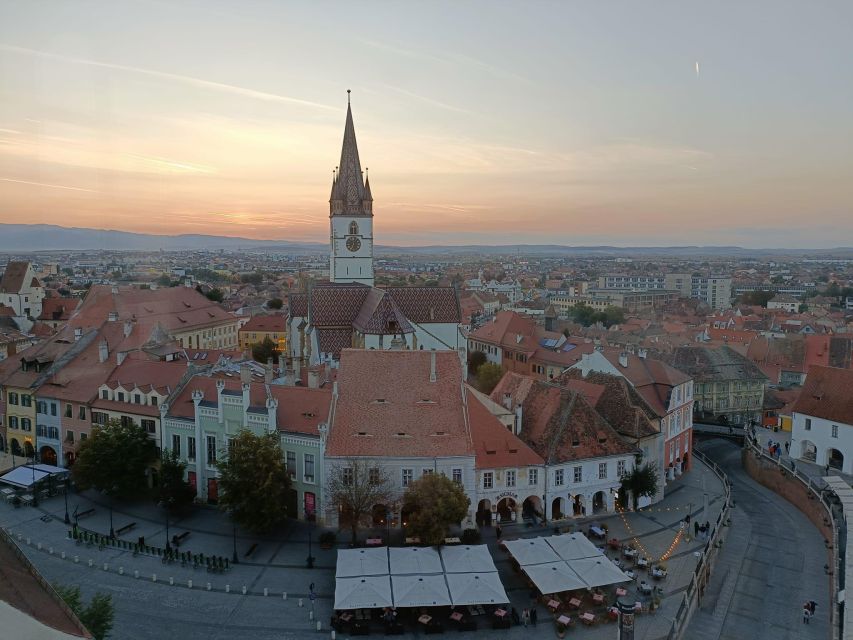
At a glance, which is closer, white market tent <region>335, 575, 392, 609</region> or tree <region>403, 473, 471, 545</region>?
white market tent <region>335, 575, 392, 609</region>

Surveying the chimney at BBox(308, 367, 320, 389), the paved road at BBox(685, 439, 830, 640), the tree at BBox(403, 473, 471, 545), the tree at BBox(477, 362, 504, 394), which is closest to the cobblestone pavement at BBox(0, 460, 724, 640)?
the paved road at BBox(685, 439, 830, 640)

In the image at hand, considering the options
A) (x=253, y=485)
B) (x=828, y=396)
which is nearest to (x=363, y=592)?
(x=253, y=485)

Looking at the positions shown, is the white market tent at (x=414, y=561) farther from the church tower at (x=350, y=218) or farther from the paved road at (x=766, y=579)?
the church tower at (x=350, y=218)

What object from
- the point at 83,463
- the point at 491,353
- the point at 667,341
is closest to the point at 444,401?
the point at 83,463

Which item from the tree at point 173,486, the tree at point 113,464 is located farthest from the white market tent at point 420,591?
the tree at point 113,464

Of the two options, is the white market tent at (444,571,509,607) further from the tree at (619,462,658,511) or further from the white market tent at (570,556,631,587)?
the tree at (619,462,658,511)

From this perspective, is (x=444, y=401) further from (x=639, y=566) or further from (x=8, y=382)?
(x=8, y=382)
